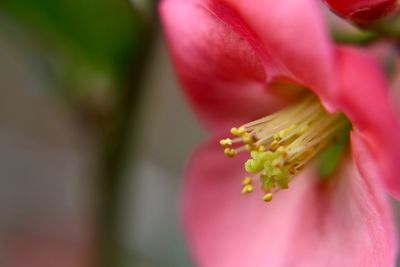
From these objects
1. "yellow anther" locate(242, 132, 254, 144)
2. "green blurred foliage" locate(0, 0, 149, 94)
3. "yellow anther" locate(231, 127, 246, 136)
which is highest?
"green blurred foliage" locate(0, 0, 149, 94)

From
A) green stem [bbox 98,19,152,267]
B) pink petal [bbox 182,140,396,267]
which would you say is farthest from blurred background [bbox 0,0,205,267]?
pink petal [bbox 182,140,396,267]

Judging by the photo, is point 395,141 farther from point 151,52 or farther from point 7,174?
point 7,174

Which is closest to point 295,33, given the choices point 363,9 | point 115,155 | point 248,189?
point 363,9

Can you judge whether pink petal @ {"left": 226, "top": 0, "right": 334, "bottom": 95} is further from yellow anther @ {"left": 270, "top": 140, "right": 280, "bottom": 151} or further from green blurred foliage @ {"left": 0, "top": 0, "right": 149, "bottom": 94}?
green blurred foliage @ {"left": 0, "top": 0, "right": 149, "bottom": 94}

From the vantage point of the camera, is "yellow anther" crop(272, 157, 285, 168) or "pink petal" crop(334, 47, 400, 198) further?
"yellow anther" crop(272, 157, 285, 168)

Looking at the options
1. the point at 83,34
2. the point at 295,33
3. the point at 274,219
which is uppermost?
the point at 83,34

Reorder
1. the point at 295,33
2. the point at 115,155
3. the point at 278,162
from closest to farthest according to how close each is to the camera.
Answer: the point at 295,33, the point at 278,162, the point at 115,155

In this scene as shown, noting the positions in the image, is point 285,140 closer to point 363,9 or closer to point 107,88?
point 363,9
